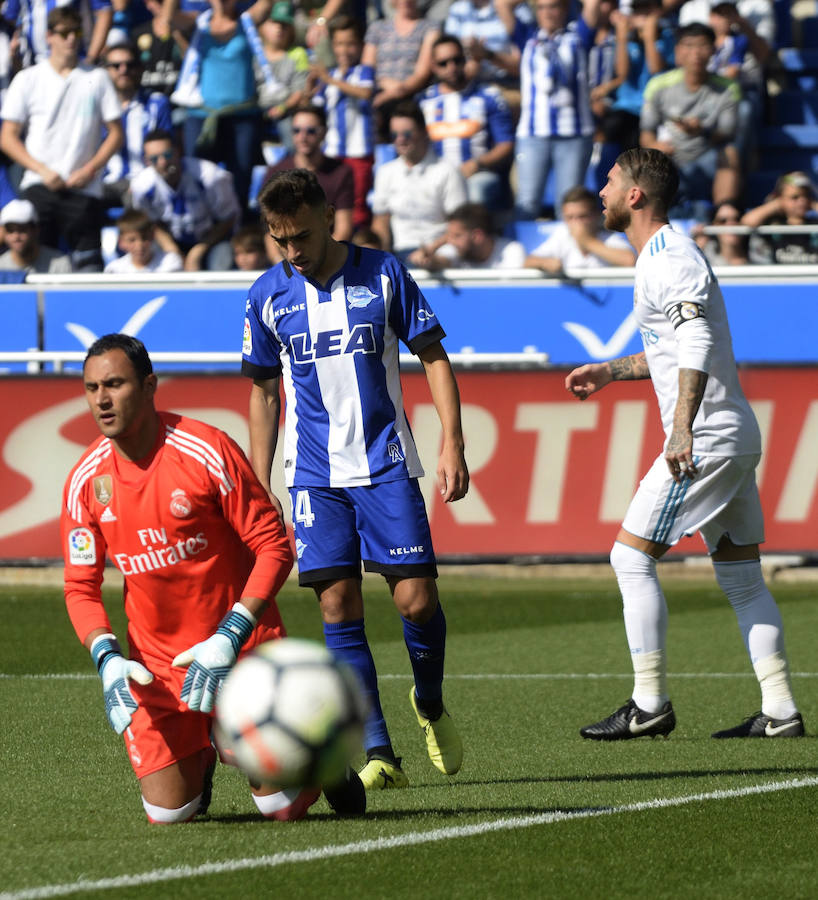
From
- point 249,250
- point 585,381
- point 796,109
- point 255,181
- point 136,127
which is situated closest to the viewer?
point 585,381

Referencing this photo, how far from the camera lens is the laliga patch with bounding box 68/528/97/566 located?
5.35 m

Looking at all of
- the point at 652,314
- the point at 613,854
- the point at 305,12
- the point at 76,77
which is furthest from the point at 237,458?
the point at 305,12

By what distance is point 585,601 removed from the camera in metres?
12.4

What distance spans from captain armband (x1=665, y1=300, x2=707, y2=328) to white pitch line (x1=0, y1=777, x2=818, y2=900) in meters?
1.76

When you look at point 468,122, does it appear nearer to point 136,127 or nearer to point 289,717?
point 136,127

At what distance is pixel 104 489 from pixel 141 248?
9.78 metres

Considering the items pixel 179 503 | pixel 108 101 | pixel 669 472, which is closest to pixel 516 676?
pixel 669 472

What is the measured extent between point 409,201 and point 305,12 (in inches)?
168

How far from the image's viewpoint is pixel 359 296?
6.14m

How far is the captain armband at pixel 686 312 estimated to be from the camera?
21.9 ft

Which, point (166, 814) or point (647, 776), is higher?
point (166, 814)

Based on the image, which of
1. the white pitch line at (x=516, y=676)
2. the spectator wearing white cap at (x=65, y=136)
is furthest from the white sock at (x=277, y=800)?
the spectator wearing white cap at (x=65, y=136)

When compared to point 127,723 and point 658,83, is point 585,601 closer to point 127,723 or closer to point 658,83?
point 658,83

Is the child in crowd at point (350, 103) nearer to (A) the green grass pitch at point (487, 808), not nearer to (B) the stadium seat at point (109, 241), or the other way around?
(B) the stadium seat at point (109, 241)
